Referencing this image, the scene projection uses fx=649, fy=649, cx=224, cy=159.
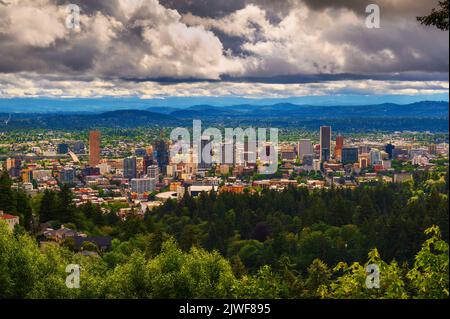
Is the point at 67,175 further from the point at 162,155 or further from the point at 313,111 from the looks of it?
the point at 313,111

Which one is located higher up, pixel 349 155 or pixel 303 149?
pixel 303 149

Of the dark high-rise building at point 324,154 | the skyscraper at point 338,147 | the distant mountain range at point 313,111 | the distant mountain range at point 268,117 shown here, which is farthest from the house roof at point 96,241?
the skyscraper at point 338,147

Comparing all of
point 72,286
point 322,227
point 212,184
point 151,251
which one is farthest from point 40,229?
point 212,184

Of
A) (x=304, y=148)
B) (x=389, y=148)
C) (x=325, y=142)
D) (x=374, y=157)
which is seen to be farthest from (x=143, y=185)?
(x=389, y=148)

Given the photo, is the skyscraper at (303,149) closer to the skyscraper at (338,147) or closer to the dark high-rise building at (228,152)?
the skyscraper at (338,147)

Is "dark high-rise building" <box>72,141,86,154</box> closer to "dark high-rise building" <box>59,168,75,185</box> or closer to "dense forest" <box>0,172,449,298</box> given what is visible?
"dark high-rise building" <box>59,168,75,185</box>

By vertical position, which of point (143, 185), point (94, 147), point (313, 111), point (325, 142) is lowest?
point (143, 185)
